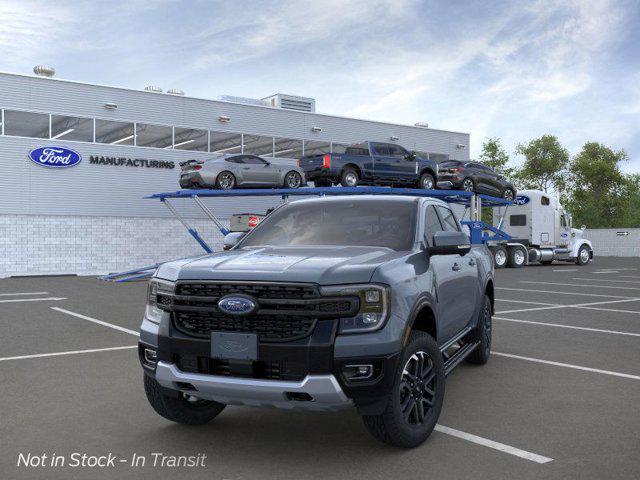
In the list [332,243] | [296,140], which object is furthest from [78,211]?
[332,243]

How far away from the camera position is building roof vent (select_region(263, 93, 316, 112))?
116 feet

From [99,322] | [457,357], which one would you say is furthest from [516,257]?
[457,357]

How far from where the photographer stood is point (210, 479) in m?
3.96

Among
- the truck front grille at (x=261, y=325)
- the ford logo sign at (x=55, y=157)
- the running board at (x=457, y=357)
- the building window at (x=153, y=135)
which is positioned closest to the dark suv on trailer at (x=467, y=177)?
the building window at (x=153, y=135)

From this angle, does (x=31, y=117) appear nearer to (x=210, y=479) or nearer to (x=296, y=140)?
(x=296, y=140)

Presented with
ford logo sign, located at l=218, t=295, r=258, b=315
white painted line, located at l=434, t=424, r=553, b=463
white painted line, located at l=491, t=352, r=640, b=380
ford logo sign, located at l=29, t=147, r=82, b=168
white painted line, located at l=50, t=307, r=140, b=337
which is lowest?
white painted line, located at l=50, t=307, r=140, b=337

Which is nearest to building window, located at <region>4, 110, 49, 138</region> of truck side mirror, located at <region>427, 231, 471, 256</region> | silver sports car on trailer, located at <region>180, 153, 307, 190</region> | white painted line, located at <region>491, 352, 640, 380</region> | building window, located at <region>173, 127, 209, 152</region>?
building window, located at <region>173, 127, 209, 152</region>

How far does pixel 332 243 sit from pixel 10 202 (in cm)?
2407

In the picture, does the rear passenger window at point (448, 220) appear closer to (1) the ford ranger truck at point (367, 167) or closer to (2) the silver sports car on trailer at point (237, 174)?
(1) the ford ranger truck at point (367, 167)

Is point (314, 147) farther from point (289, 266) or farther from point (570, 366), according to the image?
point (289, 266)

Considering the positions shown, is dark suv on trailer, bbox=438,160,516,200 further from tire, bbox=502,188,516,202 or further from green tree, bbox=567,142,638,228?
green tree, bbox=567,142,638,228

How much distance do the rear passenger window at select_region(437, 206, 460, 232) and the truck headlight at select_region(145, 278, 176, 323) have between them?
2850 millimetres

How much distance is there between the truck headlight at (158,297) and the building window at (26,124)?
79.3 feet

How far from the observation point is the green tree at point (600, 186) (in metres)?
68.8
